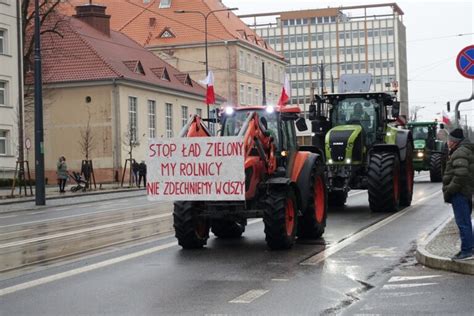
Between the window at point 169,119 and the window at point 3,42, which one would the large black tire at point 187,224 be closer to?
the window at point 3,42

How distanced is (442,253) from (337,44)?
13015cm

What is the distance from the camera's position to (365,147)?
67.9 ft

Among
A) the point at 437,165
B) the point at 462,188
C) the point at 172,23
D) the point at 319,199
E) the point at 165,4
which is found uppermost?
the point at 165,4

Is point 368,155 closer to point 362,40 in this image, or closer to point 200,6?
point 200,6

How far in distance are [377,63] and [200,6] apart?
2322 inches

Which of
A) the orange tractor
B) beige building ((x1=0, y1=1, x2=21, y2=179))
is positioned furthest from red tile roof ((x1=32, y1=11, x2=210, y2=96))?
the orange tractor

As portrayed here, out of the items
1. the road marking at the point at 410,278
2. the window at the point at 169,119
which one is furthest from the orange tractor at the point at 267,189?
the window at the point at 169,119

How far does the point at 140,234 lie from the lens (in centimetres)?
1535

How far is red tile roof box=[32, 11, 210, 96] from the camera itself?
59312 mm

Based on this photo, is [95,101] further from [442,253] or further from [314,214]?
[442,253]

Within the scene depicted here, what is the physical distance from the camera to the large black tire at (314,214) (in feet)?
45.7

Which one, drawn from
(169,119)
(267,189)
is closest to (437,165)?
(267,189)

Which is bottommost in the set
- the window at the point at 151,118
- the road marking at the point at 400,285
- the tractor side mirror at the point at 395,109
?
the road marking at the point at 400,285

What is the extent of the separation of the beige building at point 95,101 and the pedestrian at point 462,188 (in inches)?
1819
